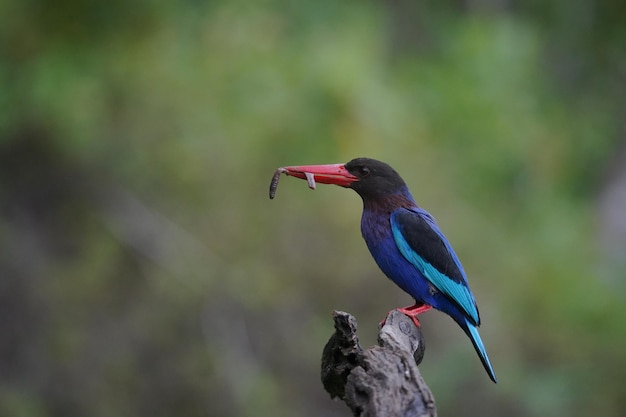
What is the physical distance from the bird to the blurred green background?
14.2ft

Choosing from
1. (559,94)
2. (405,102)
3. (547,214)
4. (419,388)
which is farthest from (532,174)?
(419,388)

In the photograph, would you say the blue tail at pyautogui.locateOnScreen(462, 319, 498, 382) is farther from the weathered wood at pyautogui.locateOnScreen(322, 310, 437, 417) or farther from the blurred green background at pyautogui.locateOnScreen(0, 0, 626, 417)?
the blurred green background at pyautogui.locateOnScreen(0, 0, 626, 417)

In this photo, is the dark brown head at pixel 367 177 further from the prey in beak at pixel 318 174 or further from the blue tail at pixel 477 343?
the blue tail at pixel 477 343

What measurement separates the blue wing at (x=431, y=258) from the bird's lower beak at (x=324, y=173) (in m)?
0.25

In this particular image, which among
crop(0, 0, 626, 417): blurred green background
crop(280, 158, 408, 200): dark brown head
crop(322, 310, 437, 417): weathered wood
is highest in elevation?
crop(0, 0, 626, 417): blurred green background

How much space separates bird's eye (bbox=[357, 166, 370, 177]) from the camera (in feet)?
15.6

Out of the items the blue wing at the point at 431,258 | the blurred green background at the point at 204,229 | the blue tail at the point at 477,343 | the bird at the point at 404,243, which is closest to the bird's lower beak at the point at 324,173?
the bird at the point at 404,243

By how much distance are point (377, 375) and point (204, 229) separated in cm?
577

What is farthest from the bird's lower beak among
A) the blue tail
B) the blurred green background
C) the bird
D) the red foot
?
the blurred green background

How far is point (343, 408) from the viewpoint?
8883 mm

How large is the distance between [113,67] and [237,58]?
3.57 feet

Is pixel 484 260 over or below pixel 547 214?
below

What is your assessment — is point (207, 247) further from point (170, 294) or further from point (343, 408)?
point (343, 408)

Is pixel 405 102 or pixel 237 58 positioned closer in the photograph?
pixel 237 58
